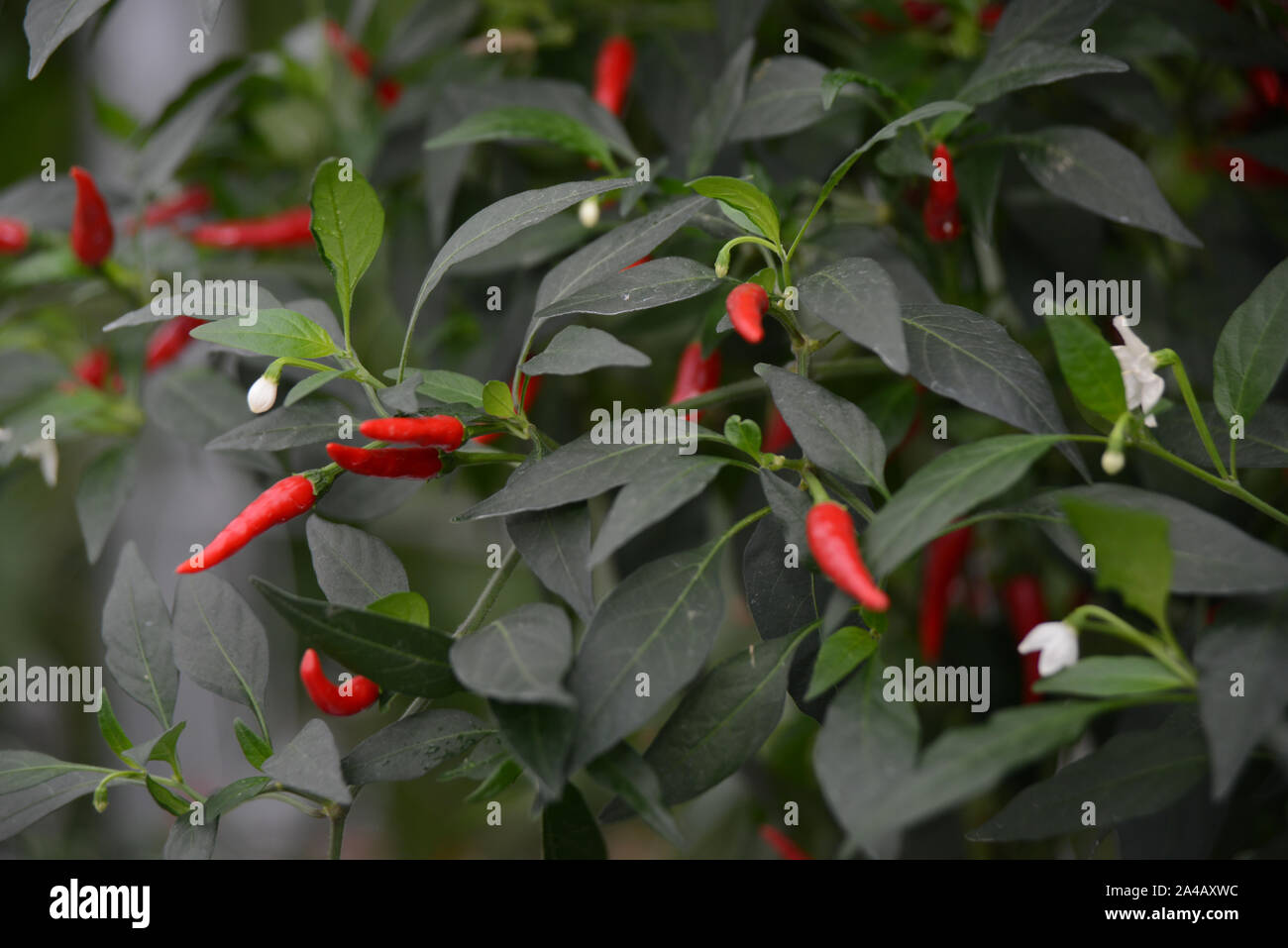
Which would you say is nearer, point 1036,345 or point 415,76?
point 1036,345

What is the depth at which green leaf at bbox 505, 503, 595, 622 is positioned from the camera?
0.44 m

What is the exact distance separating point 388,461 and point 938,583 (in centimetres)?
52

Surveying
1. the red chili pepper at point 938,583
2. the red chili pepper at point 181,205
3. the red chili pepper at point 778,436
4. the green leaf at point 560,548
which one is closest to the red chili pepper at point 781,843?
the red chili pepper at point 938,583

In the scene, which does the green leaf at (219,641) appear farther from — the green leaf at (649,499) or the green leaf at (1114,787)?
the green leaf at (1114,787)

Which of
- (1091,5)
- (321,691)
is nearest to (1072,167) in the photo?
(1091,5)

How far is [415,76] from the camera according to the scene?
96 cm

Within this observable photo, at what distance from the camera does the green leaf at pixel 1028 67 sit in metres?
0.52

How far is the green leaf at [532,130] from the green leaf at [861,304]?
232 mm

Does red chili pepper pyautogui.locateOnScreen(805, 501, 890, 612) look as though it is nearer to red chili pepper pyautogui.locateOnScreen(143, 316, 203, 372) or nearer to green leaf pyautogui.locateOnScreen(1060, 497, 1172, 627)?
green leaf pyautogui.locateOnScreen(1060, 497, 1172, 627)

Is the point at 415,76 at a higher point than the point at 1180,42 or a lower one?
higher

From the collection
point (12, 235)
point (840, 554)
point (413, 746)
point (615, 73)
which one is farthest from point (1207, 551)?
point (12, 235)

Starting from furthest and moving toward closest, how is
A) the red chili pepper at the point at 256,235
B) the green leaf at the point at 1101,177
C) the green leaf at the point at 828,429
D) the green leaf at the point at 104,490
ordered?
the red chili pepper at the point at 256,235
the green leaf at the point at 104,490
the green leaf at the point at 1101,177
the green leaf at the point at 828,429

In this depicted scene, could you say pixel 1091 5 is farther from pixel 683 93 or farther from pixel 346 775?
pixel 346 775

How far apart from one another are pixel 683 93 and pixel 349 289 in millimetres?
389
